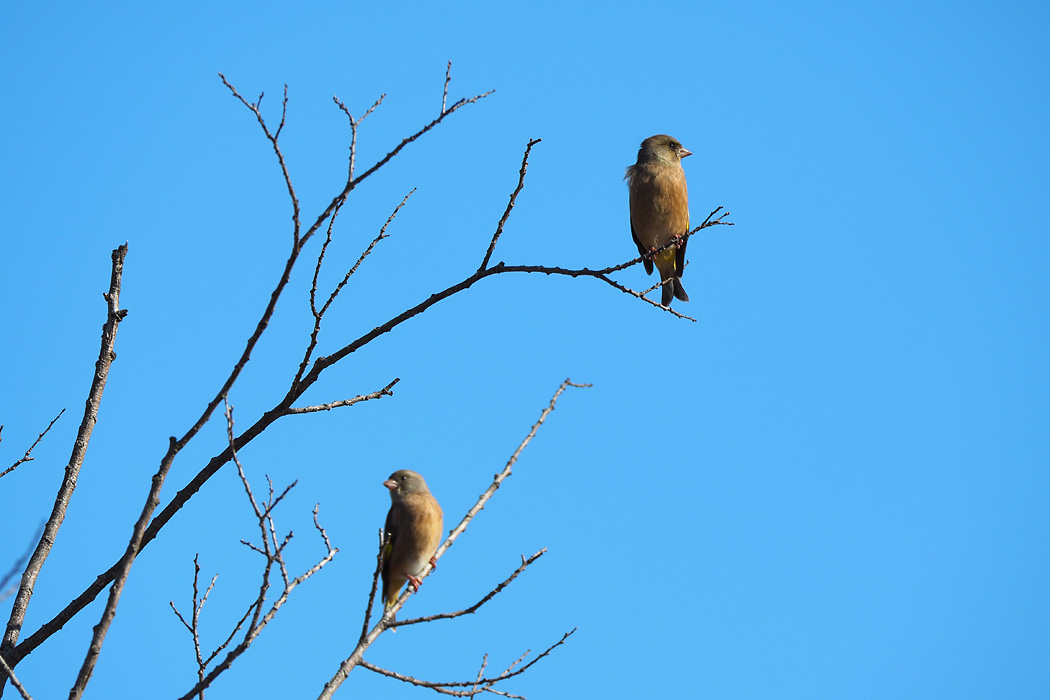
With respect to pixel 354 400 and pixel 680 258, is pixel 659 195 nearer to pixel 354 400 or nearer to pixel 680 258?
pixel 680 258

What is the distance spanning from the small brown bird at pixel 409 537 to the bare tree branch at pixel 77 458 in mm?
2138

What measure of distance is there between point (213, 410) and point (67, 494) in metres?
1.54

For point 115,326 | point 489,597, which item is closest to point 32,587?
point 115,326

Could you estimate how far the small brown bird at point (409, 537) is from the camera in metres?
5.55

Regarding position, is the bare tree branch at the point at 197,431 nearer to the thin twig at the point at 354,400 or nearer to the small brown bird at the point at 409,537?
the thin twig at the point at 354,400

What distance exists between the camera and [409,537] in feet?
18.2

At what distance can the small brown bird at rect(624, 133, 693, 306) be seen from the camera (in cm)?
846

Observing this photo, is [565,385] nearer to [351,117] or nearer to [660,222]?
[351,117]

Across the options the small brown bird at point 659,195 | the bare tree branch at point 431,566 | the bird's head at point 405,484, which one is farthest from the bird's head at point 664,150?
the bare tree branch at point 431,566

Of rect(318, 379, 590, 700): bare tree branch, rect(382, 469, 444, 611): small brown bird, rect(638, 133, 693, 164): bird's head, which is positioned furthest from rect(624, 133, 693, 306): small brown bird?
rect(318, 379, 590, 700): bare tree branch

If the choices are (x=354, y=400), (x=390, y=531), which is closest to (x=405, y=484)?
(x=390, y=531)

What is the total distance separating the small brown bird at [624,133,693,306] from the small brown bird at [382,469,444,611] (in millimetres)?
3707

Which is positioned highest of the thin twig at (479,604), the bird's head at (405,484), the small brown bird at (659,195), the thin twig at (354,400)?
the small brown bird at (659,195)

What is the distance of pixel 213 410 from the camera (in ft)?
8.12
